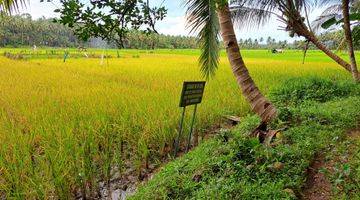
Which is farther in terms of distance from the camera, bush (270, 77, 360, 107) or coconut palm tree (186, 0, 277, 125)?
bush (270, 77, 360, 107)

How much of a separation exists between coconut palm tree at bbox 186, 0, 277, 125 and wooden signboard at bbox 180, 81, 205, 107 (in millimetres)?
219

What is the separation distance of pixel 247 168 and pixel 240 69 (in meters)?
1.42

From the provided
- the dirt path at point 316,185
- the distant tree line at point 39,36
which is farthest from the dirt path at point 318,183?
the distant tree line at point 39,36

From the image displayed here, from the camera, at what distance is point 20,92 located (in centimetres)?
708

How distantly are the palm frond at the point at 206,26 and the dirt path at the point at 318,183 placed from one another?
1.44 m

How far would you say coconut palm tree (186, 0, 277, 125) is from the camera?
11.2 ft

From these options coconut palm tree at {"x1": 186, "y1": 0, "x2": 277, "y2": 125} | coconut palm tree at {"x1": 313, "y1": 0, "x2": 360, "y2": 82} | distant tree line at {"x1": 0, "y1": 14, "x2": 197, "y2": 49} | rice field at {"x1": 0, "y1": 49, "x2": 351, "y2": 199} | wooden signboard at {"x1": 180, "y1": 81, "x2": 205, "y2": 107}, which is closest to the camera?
rice field at {"x1": 0, "y1": 49, "x2": 351, "y2": 199}

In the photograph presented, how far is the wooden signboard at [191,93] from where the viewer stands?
153 inches

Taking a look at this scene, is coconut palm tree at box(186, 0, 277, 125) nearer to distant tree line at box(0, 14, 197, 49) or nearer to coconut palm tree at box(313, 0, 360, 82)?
coconut palm tree at box(313, 0, 360, 82)

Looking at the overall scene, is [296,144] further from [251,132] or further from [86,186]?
[86,186]

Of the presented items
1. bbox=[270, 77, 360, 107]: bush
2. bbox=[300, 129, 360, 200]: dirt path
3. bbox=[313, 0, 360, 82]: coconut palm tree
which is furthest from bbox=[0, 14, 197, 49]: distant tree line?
bbox=[300, 129, 360, 200]: dirt path

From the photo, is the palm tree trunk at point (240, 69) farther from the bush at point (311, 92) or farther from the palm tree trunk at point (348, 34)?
the palm tree trunk at point (348, 34)

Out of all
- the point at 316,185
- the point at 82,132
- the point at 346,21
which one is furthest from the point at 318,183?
the point at 346,21

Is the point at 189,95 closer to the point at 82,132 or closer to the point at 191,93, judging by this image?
the point at 191,93
